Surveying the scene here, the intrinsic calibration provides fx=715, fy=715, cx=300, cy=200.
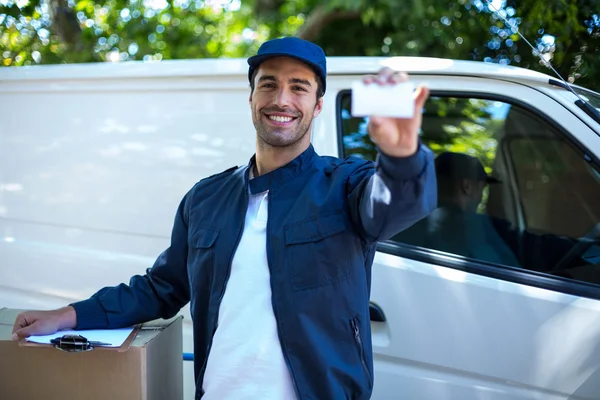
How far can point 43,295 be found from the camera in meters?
2.90

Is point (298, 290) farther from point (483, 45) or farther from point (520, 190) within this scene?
point (483, 45)

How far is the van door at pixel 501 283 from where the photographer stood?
2.28 m

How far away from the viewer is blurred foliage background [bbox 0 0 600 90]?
2.99 m

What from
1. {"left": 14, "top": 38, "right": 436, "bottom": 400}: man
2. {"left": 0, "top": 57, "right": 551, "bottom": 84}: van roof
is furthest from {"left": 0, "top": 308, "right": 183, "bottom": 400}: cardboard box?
{"left": 0, "top": 57, "right": 551, "bottom": 84}: van roof

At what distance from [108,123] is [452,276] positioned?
1.47 metres

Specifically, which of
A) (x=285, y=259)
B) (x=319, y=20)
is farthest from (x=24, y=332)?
(x=319, y=20)

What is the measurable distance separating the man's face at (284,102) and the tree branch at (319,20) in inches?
181

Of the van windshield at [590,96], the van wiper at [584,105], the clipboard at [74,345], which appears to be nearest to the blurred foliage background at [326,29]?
the van windshield at [590,96]

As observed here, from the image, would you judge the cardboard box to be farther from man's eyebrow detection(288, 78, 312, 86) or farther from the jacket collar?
man's eyebrow detection(288, 78, 312, 86)

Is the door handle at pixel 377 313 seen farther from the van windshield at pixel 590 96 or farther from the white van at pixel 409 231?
the van windshield at pixel 590 96

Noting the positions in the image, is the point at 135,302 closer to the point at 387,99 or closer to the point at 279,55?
the point at 279,55

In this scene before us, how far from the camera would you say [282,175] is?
1.84m

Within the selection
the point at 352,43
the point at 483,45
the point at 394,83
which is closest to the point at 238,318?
the point at 394,83

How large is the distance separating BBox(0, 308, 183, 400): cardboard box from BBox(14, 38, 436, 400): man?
124mm
